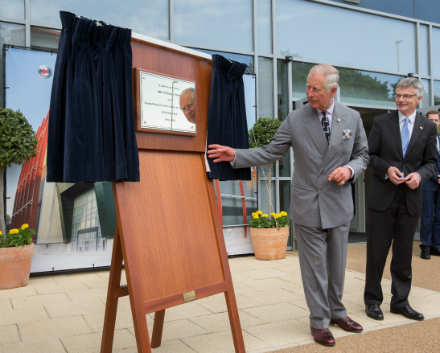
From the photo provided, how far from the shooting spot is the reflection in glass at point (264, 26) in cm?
668

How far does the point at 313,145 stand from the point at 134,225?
1421 millimetres

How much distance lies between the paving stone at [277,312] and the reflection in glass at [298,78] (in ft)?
13.5

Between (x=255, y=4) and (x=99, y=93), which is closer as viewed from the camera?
(x=99, y=93)

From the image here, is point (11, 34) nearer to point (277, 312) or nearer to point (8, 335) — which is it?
point (8, 335)

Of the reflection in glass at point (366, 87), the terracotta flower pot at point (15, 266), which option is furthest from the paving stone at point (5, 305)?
the reflection in glass at point (366, 87)

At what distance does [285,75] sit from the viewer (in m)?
6.91

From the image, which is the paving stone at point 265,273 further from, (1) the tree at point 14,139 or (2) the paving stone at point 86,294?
(1) the tree at point 14,139

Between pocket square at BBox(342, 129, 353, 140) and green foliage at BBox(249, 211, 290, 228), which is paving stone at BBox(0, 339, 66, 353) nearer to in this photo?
pocket square at BBox(342, 129, 353, 140)

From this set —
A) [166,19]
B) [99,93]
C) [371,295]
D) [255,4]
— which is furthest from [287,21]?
[99,93]

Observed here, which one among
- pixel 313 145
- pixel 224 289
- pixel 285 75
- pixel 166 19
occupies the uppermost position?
pixel 166 19

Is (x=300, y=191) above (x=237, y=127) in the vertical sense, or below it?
below

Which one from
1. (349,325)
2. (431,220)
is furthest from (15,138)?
(431,220)

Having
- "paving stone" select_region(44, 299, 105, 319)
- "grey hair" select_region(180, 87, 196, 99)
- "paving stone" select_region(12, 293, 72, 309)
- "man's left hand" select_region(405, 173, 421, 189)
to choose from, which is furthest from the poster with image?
"man's left hand" select_region(405, 173, 421, 189)

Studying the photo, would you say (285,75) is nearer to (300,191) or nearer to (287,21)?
(287,21)
